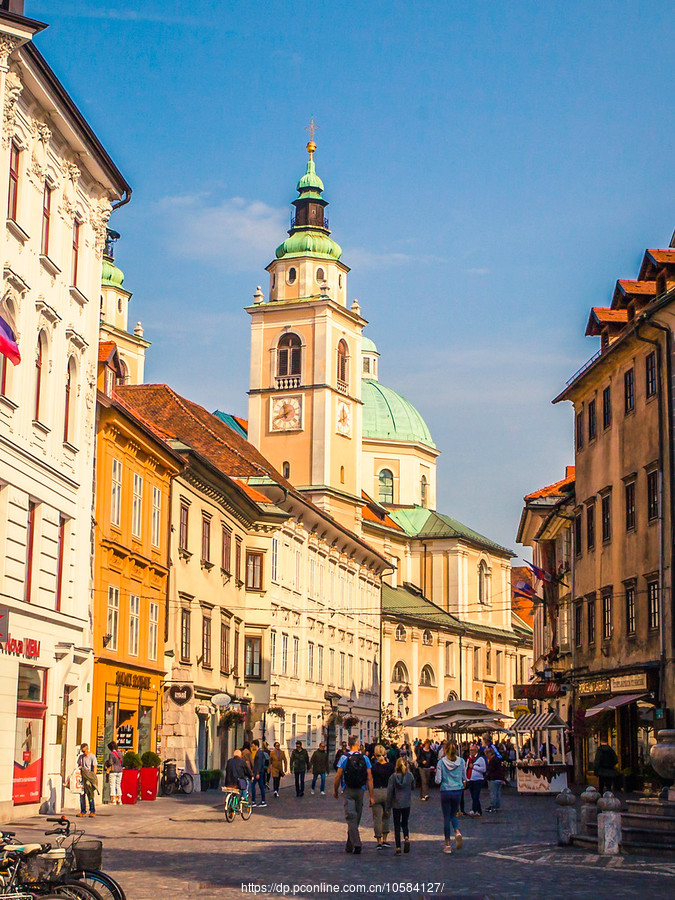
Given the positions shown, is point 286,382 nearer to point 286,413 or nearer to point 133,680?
point 286,413

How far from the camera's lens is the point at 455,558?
382ft

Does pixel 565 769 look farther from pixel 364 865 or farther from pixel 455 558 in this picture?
pixel 455 558

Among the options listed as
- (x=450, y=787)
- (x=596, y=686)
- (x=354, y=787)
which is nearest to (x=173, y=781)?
(x=596, y=686)

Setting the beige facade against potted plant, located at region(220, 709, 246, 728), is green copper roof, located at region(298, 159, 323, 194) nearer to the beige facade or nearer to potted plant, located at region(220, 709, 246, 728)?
potted plant, located at region(220, 709, 246, 728)

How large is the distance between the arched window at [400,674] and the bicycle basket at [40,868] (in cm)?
8822

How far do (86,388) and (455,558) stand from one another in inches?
3380

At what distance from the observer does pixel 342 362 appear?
96250 mm

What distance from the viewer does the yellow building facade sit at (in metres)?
35.1

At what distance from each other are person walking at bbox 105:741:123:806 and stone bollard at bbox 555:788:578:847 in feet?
49.5

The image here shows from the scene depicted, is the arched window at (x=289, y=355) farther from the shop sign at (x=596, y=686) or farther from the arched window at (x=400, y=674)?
the shop sign at (x=596, y=686)

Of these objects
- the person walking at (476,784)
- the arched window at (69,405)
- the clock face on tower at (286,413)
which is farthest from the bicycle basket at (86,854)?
the clock face on tower at (286,413)

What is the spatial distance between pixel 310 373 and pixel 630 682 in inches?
2211

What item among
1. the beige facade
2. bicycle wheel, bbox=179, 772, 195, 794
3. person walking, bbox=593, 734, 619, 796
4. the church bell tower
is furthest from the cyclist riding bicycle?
the church bell tower

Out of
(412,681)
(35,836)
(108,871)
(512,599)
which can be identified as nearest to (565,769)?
(35,836)
